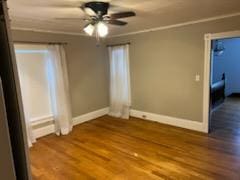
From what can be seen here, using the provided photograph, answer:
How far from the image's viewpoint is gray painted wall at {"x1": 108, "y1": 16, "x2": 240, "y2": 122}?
3766mm

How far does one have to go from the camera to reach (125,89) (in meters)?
5.09

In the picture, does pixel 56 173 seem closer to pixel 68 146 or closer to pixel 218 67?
pixel 68 146

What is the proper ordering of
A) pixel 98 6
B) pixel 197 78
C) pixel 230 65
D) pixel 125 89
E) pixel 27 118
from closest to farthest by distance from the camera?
pixel 98 6
pixel 27 118
pixel 197 78
pixel 125 89
pixel 230 65

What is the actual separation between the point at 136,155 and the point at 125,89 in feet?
7.29

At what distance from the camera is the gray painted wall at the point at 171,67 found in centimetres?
377

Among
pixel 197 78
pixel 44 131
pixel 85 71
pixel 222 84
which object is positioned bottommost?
pixel 44 131

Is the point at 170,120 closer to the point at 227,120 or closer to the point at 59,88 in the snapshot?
the point at 227,120

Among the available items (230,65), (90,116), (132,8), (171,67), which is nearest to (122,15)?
(132,8)

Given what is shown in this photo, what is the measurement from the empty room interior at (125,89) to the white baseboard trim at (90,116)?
3 centimetres

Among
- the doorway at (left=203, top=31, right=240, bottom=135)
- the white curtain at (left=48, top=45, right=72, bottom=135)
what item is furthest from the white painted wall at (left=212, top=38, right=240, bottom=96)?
the white curtain at (left=48, top=45, right=72, bottom=135)

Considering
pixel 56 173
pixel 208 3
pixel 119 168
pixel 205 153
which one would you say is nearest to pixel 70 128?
pixel 56 173

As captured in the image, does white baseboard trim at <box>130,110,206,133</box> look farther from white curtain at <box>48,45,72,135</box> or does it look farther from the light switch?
white curtain at <box>48,45,72,135</box>

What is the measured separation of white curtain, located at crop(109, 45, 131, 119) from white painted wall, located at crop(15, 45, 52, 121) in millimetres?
1763

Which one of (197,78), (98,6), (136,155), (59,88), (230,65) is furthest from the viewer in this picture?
(230,65)
